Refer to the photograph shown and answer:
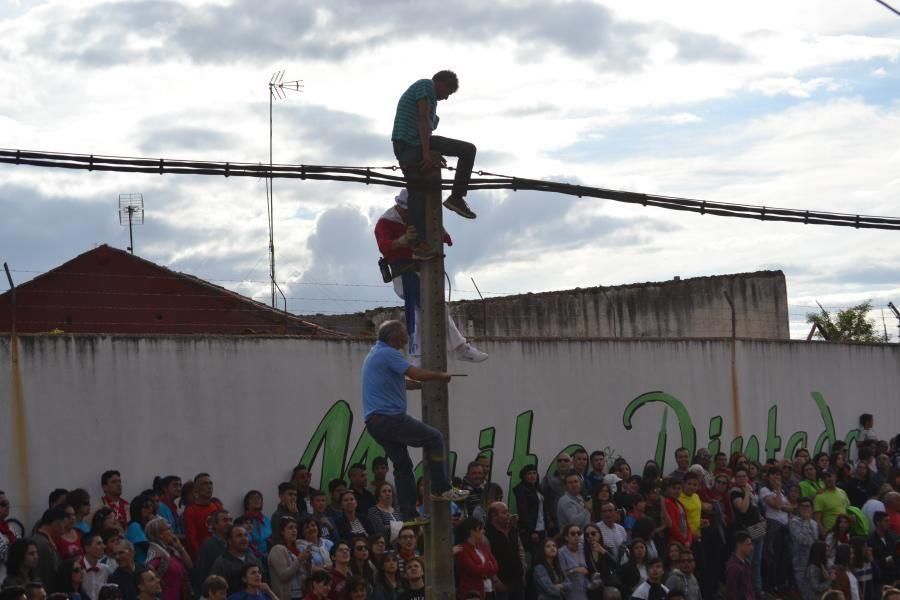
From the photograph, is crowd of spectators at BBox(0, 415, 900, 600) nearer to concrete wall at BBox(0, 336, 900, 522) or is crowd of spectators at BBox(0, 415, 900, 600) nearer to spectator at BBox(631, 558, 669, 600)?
spectator at BBox(631, 558, 669, 600)

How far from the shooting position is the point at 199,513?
1343 cm

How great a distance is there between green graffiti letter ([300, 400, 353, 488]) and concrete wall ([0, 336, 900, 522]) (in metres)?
0.02

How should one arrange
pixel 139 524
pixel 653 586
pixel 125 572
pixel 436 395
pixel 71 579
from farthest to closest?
pixel 653 586 → pixel 139 524 → pixel 125 572 → pixel 71 579 → pixel 436 395

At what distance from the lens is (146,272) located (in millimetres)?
23562

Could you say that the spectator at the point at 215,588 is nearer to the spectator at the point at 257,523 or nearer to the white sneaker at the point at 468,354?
the spectator at the point at 257,523

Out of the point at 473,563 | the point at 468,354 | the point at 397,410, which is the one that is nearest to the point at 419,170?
the point at 468,354

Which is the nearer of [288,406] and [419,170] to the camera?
[419,170]

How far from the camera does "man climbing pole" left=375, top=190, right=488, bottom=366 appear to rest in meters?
10.1

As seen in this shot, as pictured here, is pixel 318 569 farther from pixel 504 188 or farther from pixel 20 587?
pixel 504 188

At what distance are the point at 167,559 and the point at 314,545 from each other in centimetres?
146

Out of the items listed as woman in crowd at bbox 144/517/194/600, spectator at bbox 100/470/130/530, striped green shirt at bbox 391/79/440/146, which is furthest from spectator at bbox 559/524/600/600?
striped green shirt at bbox 391/79/440/146

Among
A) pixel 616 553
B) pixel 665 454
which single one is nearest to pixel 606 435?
pixel 665 454

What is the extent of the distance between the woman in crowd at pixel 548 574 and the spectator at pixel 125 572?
441 cm

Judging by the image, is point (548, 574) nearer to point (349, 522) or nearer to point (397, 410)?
point (349, 522)
